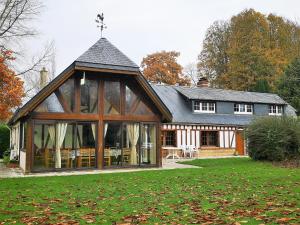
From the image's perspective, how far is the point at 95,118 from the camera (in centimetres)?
1529

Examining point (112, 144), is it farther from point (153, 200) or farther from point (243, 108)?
point (243, 108)

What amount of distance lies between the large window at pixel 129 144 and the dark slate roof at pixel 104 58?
2.54 meters

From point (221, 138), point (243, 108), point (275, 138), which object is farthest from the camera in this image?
point (243, 108)

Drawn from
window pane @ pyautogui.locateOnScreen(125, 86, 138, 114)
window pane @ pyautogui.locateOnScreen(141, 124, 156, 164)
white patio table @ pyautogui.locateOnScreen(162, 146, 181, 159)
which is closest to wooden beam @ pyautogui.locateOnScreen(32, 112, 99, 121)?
window pane @ pyautogui.locateOnScreen(125, 86, 138, 114)

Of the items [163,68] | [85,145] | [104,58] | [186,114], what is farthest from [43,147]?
[163,68]

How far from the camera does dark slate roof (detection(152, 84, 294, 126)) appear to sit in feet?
80.8

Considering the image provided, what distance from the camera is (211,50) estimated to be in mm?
43719

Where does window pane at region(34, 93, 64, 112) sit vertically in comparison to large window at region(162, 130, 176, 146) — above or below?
above

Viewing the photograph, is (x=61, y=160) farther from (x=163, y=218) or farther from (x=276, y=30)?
(x=276, y=30)

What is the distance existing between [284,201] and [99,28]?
39.2ft

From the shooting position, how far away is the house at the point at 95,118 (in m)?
14.4

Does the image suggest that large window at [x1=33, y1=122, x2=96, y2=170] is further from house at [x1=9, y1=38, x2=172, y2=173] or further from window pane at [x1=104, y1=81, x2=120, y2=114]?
window pane at [x1=104, y1=81, x2=120, y2=114]

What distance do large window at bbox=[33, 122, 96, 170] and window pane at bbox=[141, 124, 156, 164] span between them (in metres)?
2.35

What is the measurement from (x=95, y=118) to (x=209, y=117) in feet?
41.1
